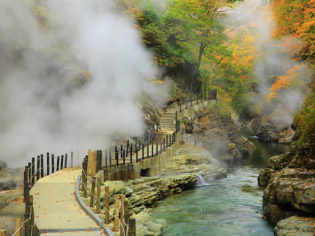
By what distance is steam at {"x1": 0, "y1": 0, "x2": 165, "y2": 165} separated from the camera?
19.1m

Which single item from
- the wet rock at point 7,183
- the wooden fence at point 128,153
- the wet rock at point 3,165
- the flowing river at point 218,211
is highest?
the wooden fence at point 128,153

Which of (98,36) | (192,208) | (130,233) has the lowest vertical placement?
(192,208)

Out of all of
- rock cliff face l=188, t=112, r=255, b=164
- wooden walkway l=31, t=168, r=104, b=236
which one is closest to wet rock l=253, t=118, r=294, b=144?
rock cliff face l=188, t=112, r=255, b=164

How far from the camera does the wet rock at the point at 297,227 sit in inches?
369

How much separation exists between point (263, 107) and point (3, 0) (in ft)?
109

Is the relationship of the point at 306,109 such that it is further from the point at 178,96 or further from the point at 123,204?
the point at 178,96

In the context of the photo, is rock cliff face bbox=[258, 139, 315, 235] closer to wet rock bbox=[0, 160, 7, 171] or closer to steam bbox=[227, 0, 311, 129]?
wet rock bbox=[0, 160, 7, 171]

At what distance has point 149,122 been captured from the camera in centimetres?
2205

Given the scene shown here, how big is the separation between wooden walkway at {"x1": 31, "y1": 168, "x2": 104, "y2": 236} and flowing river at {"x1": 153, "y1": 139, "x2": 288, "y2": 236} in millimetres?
4106

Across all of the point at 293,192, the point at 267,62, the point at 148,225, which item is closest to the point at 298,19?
the point at 293,192

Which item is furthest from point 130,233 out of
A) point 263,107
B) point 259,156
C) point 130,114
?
point 263,107

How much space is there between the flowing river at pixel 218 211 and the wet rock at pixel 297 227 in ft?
5.36

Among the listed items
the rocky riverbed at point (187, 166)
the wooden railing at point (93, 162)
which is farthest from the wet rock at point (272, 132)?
the wooden railing at point (93, 162)

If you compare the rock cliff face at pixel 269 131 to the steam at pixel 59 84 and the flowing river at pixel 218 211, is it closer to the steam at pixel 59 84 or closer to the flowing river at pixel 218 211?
the flowing river at pixel 218 211
